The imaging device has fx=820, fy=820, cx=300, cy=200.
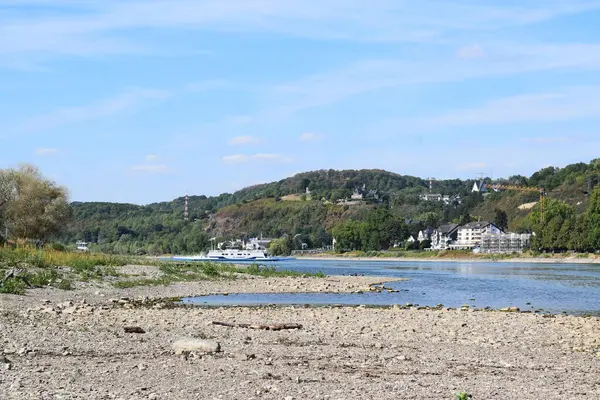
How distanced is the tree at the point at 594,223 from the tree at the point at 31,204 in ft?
324

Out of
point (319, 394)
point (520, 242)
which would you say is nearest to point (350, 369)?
point (319, 394)

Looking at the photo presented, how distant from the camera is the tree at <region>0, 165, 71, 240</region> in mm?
75250

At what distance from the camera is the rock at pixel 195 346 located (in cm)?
1736

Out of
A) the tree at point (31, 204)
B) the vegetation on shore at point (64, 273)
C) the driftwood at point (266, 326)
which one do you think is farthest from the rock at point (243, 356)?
the tree at point (31, 204)

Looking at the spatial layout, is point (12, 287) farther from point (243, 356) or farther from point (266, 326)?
point (243, 356)

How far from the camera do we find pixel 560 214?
6511 inches

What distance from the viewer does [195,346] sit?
17.5 m

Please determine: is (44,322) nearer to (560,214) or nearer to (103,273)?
(103,273)

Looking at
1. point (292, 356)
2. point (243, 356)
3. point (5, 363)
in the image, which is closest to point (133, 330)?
point (243, 356)

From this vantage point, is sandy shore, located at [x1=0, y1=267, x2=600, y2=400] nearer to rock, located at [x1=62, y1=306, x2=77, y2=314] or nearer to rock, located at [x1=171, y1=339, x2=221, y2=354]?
rock, located at [x1=62, y1=306, x2=77, y2=314]

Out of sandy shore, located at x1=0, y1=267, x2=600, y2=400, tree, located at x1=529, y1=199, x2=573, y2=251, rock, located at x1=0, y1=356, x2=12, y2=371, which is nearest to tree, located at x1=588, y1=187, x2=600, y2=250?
tree, located at x1=529, y1=199, x2=573, y2=251

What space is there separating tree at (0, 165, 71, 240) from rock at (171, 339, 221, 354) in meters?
61.1

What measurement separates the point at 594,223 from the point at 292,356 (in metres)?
138

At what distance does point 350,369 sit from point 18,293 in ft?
62.8
